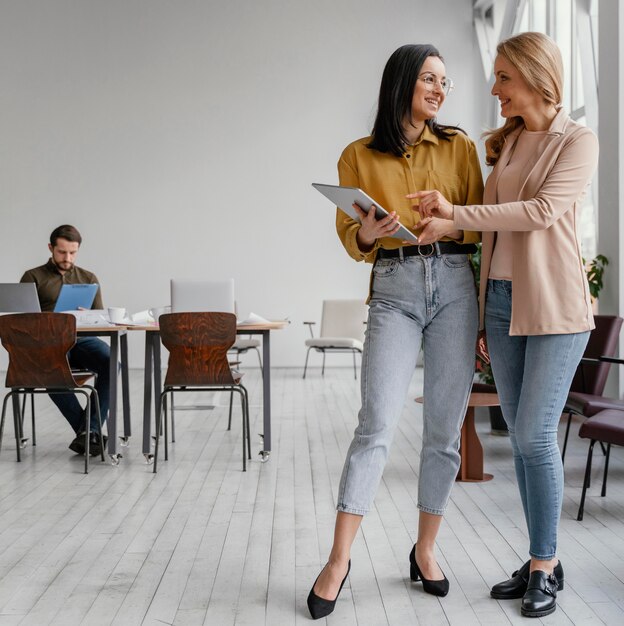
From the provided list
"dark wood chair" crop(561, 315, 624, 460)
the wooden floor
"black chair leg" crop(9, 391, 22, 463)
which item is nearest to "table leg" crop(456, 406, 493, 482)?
the wooden floor

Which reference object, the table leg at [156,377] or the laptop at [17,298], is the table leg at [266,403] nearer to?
the table leg at [156,377]

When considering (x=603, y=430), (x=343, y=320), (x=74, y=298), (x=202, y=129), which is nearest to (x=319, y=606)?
(x=603, y=430)

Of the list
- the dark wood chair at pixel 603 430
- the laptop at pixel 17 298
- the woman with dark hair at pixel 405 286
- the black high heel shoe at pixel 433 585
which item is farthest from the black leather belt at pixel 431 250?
the laptop at pixel 17 298

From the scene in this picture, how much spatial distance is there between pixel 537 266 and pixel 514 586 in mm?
977

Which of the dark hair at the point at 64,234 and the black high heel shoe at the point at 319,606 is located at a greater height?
the dark hair at the point at 64,234

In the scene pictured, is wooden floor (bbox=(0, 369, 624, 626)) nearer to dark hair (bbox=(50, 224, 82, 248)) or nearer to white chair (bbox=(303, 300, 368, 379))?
dark hair (bbox=(50, 224, 82, 248))

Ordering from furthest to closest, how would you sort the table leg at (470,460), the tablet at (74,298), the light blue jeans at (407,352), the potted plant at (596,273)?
the potted plant at (596,273)
the tablet at (74,298)
the table leg at (470,460)
the light blue jeans at (407,352)

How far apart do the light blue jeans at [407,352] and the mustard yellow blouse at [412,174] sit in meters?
0.11

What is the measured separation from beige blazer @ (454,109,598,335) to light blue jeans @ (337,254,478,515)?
0.16 metres

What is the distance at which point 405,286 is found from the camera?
2285 millimetres

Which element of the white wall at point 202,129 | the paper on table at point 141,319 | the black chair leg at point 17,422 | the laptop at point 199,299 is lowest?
the black chair leg at point 17,422

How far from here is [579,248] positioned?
2221 mm

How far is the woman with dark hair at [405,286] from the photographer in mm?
2252

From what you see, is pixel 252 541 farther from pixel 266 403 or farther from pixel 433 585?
pixel 266 403
